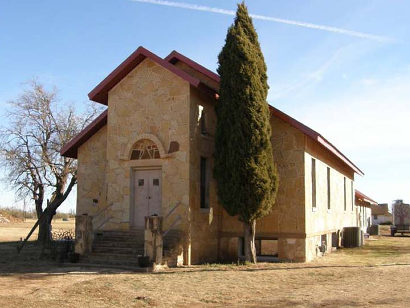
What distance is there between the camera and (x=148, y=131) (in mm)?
16391

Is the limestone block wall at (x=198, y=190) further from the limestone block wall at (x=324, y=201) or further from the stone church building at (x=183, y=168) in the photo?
the limestone block wall at (x=324, y=201)

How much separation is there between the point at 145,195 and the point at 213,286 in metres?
6.07

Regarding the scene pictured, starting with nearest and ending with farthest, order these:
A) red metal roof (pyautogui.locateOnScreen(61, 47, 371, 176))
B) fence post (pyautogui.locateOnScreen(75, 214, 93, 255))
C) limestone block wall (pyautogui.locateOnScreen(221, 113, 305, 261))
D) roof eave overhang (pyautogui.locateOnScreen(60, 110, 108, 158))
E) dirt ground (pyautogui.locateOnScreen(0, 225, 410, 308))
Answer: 1. dirt ground (pyautogui.locateOnScreen(0, 225, 410, 308))
2. fence post (pyautogui.locateOnScreen(75, 214, 93, 255))
3. red metal roof (pyautogui.locateOnScreen(61, 47, 371, 176))
4. limestone block wall (pyautogui.locateOnScreen(221, 113, 305, 261))
5. roof eave overhang (pyautogui.locateOnScreen(60, 110, 108, 158))

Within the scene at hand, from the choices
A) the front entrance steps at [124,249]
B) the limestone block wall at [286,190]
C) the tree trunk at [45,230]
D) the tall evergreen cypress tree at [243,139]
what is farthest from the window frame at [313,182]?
the tree trunk at [45,230]

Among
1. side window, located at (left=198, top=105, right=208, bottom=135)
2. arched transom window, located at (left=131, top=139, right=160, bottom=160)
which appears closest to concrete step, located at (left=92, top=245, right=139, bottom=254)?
arched transom window, located at (left=131, top=139, right=160, bottom=160)

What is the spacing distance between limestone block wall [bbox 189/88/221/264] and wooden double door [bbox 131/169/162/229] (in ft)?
4.49

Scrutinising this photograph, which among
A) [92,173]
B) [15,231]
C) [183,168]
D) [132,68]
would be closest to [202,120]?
[183,168]

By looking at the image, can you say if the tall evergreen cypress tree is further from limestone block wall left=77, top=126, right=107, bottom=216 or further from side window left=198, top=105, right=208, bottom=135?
limestone block wall left=77, top=126, right=107, bottom=216

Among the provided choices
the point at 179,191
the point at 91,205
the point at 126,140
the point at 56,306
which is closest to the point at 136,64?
the point at 126,140

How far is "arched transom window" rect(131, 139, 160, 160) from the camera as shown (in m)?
16.3

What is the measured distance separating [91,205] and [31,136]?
7683 mm

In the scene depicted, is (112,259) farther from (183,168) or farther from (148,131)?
(148,131)

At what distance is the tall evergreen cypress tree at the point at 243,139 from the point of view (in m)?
14.6

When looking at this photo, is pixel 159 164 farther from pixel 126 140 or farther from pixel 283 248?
pixel 283 248
